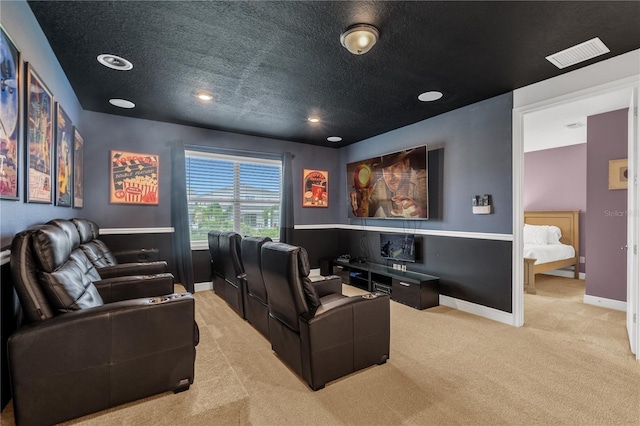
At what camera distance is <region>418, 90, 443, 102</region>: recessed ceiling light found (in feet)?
11.0

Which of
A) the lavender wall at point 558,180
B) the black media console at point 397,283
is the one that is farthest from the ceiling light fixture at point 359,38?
the lavender wall at point 558,180

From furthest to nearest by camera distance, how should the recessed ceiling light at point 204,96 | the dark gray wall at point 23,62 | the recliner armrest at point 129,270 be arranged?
the recessed ceiling light at point 204,96, the recliner armrest at point 129,270, the dark gray wall at point 23,62

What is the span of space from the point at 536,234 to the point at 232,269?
5.57 m

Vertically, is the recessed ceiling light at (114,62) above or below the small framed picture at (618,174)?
above

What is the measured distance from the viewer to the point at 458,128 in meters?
3.88

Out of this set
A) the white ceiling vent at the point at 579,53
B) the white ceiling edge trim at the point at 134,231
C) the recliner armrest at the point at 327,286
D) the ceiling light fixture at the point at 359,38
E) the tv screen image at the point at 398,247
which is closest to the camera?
the ceiling light fixture at the point at 359,38

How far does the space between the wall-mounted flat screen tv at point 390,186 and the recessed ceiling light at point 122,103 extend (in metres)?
3.48

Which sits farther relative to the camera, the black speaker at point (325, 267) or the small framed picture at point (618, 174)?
the black speaker at point (325, 267)

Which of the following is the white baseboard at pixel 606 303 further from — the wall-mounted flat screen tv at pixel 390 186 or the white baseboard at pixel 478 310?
the wall-mounted flat screen tv at pixel 390 186

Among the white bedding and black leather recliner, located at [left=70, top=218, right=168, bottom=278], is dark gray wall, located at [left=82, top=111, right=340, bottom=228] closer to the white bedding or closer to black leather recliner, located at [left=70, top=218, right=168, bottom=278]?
black leather recliner, located at [left=70, top=218, right=168, bottom=278]

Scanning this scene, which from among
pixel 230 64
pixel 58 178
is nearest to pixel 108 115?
pixel 58 178

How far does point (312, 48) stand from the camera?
243 centimetres

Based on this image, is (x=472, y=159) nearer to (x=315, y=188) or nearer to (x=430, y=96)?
(x=430, y=96)

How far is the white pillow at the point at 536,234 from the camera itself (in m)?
5.53
